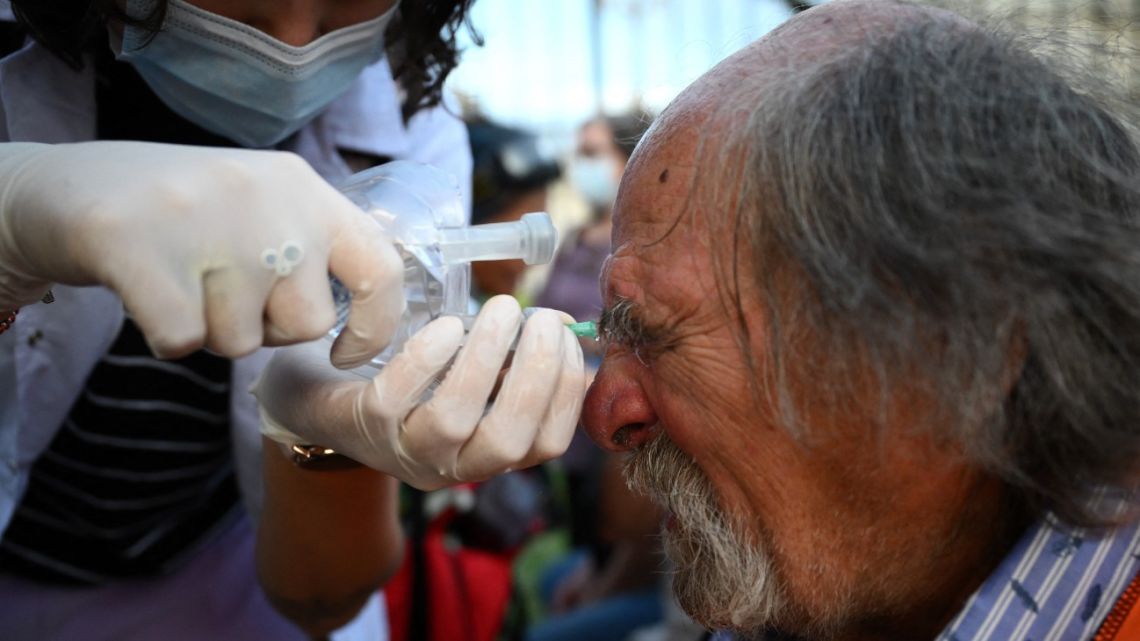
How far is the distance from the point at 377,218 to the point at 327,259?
231 mm

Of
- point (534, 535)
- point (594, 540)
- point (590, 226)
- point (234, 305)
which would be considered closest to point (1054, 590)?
point (234, 305)

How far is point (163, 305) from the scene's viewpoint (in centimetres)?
111

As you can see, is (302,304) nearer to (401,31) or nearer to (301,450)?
(301,450)

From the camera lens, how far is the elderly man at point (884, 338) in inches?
49.2

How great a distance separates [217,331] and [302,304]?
0.09 metres

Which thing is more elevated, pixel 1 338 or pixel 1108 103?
pixel 1108 103

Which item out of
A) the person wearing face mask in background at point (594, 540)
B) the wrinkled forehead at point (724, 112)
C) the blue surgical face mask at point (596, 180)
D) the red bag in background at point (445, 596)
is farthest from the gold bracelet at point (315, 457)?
the blue surgical face mask at point (596, 180)

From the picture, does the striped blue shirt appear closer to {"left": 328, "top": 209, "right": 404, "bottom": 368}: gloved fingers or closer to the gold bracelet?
{"left": 328, "top": 209, "right": 404, "bottom": 368}: gloved fingers

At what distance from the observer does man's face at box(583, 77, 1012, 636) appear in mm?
1375

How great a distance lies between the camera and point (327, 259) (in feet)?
4.00

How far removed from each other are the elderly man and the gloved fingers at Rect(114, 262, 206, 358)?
62 cm

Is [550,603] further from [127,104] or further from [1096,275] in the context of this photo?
[1096,275]

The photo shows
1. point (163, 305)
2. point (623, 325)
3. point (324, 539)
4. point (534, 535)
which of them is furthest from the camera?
point (534, 535)

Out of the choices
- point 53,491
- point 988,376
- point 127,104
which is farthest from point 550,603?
point 988,376
